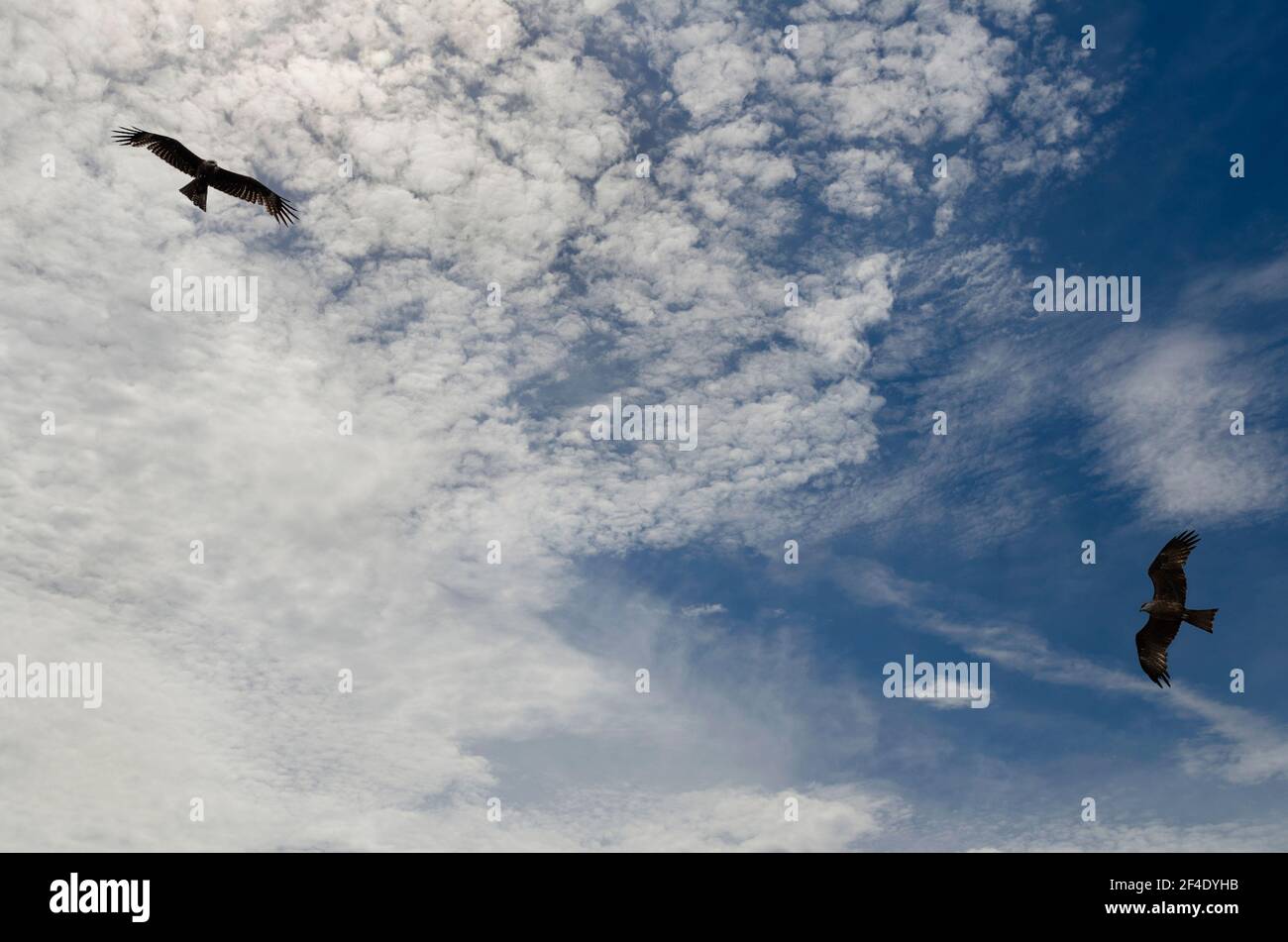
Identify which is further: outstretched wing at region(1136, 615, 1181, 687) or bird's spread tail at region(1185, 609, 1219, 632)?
outstretched wing at region(1136, 615, 1181, 687)

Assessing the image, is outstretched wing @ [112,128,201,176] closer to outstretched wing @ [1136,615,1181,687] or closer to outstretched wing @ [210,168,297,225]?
outstretched wing @ [210,168,297,225]

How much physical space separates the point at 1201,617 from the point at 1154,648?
88.8 inches

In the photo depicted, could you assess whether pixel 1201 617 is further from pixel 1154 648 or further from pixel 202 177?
pixel 202 177

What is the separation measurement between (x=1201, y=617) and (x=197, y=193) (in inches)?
1349

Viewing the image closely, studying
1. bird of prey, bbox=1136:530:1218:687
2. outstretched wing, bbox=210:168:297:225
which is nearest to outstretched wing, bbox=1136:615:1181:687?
bird of prey, bbox=1136:530:1218:687

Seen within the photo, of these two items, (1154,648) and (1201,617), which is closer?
(1201,617)

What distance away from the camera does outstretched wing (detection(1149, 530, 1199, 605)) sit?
94.9ft

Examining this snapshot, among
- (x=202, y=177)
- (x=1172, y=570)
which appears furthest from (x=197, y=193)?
(x=1172, y=570)

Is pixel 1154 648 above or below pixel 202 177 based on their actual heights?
below

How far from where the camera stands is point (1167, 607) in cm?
2931

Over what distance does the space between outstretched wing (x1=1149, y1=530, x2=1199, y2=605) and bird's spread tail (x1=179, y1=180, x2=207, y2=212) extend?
32313 millimetres

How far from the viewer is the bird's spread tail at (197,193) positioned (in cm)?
2972
